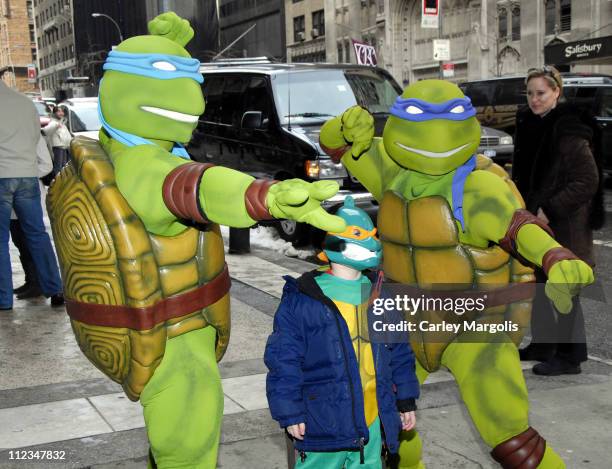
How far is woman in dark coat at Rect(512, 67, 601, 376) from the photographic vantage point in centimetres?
481

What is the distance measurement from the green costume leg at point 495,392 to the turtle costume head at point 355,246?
26.2 inches

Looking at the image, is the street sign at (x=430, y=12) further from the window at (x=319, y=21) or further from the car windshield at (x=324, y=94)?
the window at (x=319, y=21)

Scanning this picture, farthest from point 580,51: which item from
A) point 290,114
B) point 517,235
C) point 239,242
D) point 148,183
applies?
point 148,183

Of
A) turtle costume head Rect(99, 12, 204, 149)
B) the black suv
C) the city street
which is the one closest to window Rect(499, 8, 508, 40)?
the black suv

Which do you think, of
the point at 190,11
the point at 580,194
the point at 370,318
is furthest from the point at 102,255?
the point at 190,11

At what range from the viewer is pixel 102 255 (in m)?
2.76

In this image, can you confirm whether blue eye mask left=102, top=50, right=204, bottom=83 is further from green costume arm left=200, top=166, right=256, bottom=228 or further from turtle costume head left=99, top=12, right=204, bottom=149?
green costume arm left=200, top=166, right=256, bottom=228

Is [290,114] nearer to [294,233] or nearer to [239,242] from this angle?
[294,233]

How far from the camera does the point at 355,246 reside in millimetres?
2801

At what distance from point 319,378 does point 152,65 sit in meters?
1.24

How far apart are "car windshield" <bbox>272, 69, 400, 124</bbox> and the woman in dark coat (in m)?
4.81

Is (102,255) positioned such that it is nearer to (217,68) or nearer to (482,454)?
(482,454)

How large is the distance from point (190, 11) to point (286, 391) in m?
15.2

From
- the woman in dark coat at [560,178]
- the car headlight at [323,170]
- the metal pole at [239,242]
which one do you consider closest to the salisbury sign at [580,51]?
Answer: the car headlight at [323,170]
